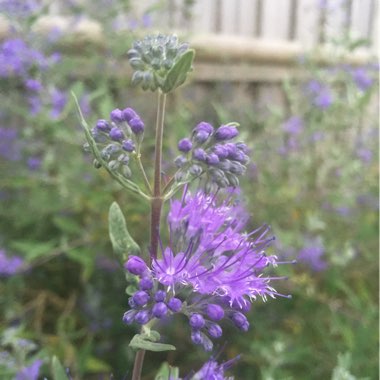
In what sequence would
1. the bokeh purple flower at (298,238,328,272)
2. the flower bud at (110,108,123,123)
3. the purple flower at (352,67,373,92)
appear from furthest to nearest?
A: the purple flower at (352,67,373,92) < the bokeh purple flower at (298,238,328,272) < the flower bud at (110,108,123,123)

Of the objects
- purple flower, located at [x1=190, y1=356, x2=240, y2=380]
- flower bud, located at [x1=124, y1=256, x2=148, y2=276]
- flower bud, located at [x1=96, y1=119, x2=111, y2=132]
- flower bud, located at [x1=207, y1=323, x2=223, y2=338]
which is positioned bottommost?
purple flower, located at [x1=190, y1=356, x2=240, y2=380]

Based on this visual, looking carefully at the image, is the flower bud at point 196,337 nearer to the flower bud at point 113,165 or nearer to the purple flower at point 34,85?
the flower bud at point 113,165

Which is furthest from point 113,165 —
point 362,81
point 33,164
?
point 362,81

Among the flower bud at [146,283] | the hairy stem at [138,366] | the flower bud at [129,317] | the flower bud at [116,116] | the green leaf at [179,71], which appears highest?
the green leaf at [179,71]

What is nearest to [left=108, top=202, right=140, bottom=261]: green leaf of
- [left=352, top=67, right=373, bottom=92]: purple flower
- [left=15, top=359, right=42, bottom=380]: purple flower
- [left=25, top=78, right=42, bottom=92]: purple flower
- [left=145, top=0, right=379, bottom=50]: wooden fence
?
[left=15, top=359, right=42, bottom=380]: purple flower

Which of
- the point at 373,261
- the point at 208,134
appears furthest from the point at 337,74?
the point at 208,134

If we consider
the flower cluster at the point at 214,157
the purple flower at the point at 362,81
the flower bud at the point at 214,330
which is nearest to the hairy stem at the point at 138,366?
the flower bud at the point at 214,330

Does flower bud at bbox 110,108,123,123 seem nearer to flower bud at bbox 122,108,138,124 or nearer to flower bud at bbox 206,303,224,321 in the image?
flower bud at bbox 122,108,138,124

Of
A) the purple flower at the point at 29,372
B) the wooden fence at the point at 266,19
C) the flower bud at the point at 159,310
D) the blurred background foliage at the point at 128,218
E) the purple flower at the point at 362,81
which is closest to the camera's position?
the flower bud at the point at 159,310
